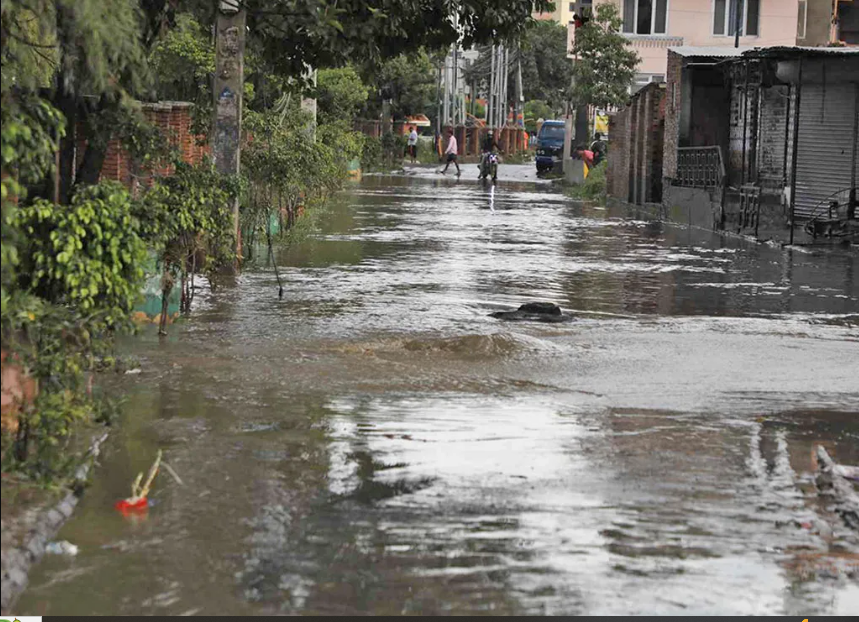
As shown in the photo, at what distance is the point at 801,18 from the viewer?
5775 centimetres

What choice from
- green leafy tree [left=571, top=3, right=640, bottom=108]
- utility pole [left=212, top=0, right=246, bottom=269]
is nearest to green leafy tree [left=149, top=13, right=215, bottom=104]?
utility pole [left=212, top=0, right=246, bottom=269]

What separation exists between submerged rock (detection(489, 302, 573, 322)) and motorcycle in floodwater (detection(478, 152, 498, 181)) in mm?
37544

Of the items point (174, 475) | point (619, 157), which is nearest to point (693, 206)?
point (619, 157)

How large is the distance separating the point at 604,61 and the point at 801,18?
12876mm

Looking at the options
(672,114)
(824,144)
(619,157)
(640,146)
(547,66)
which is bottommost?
(619,157)

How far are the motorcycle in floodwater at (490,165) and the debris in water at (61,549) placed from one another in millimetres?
46885

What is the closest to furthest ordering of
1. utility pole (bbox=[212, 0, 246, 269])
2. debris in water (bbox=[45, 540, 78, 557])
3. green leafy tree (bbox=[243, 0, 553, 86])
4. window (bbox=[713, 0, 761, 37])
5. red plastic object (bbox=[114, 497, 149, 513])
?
debris in water (bbox=[45, 540, 78, 557]), red plastic object (bbox=[114, 497, 149, 513]), green leafy tree (bbox=[243, 0, 553, 86]), utility pole (bbox=[212, 0, 246, 269]), window (bbox=[713, 0, 761, 37])

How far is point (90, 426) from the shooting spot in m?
9.26

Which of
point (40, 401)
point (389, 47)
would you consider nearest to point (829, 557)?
point (40, 401)

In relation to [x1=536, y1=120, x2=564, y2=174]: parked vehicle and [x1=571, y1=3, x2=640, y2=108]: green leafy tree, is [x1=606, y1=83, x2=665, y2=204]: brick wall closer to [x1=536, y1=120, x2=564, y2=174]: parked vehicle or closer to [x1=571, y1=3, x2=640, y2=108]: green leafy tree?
[x1=571, y1=3, x2=640, y2=108]: green leafy tree

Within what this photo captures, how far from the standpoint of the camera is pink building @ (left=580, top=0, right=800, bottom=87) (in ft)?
185

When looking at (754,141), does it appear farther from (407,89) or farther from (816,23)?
(407,89)

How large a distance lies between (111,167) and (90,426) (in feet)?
22.4

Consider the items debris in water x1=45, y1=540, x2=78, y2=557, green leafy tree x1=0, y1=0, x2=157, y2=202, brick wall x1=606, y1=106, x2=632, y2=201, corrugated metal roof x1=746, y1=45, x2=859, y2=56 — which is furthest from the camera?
brick wall x1=606, y1=106, x2=632, y2=201
